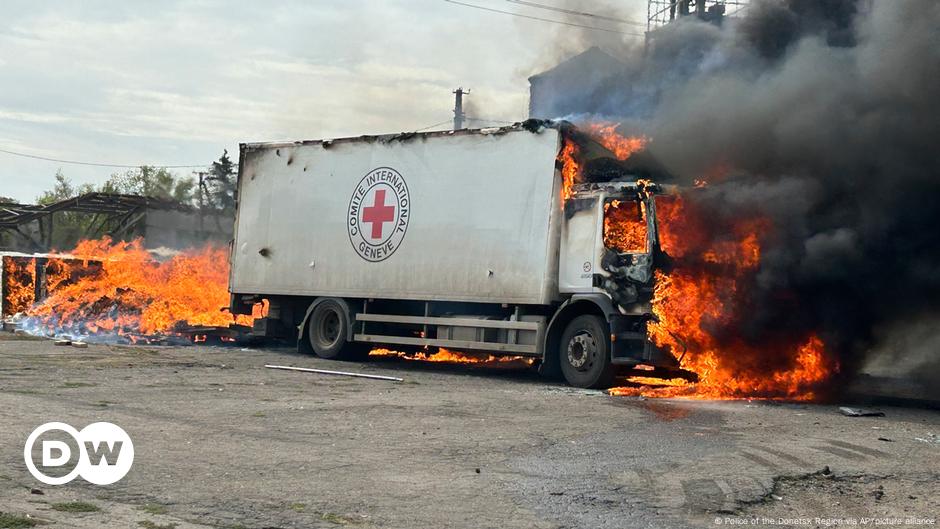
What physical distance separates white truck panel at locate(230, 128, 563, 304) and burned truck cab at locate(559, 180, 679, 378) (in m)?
0.41

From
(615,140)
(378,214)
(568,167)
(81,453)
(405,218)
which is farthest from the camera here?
(378,214)

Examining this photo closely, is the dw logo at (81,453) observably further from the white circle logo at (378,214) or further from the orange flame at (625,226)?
the white circle logo at (378,214)

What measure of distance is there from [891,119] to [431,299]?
725cm

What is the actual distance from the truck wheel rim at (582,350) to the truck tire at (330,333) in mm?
4947

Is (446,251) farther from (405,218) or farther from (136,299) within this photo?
(136,299)

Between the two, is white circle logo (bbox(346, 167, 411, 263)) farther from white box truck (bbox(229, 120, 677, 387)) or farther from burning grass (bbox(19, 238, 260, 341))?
burning grass (bbox(19, 238, 260, 341))

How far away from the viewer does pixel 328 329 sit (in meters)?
18.1

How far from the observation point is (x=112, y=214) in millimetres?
40719

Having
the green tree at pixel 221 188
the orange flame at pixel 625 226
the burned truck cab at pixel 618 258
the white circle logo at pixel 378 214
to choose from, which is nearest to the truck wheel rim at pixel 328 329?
the white circle logo at pixel 378 214

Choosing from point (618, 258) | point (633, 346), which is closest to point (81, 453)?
point (633, 346)

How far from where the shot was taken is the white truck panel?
14.7 m

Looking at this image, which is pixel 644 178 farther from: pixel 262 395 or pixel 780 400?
pixel 262 395

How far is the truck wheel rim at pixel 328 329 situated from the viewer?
706 inches

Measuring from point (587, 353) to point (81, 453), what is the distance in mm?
7868
